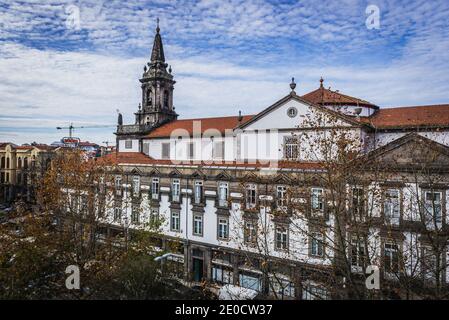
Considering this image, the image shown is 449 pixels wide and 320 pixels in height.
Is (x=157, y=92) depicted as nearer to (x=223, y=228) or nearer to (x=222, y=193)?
(x=222, y=193)

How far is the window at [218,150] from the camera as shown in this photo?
96.5 feet

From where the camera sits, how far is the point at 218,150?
29.7 metres

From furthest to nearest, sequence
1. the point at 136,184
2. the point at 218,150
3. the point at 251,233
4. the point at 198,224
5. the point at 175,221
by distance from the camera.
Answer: the point at 218,150 → the point at 136,184 → the point at 175,221 → the point at 198,224 → the point at 251,233

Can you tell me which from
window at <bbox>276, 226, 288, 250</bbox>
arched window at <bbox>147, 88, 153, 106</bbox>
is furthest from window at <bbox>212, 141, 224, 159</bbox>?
arched window at <bbox>147, 88, 153, 106</bbox>

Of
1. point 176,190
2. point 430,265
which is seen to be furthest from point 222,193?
point 430,265

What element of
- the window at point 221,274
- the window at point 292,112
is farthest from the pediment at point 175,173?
the window at point 292,112

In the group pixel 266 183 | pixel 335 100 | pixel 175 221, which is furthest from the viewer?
pixel 175 221

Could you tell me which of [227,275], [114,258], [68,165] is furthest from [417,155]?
[68,165]

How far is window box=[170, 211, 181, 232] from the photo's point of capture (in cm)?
2602

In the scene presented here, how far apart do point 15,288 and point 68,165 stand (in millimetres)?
9076

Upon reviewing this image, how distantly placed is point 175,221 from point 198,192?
3466 mm

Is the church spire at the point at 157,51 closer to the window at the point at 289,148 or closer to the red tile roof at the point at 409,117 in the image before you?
the window at the point at 289,148

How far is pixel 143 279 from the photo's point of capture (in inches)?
572
